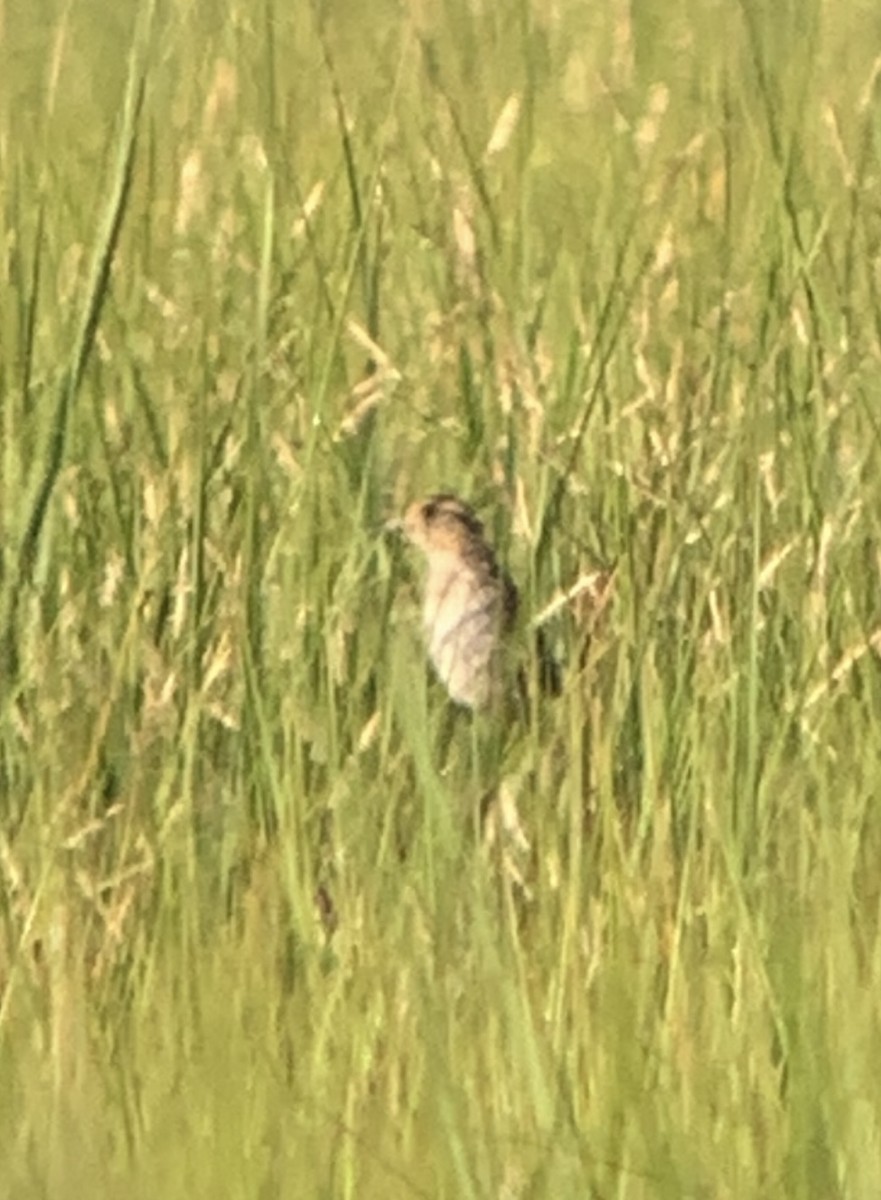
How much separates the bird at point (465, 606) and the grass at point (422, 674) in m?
0.04

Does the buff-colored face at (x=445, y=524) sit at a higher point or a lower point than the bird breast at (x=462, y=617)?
higher

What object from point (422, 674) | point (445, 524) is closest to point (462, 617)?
point (445, 524)

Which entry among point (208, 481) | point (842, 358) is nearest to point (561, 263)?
point (842, 358)

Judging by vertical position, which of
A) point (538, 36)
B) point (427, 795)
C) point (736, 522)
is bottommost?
point (427, 795)

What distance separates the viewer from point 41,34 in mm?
4914

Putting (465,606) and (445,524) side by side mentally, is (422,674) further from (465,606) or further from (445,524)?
(465,606)

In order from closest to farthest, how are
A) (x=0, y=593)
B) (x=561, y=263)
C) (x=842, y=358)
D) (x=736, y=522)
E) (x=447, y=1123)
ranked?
(x=447, y=1123), (x=0, y=593), (x=736, y=522), (x=842, y=358), (x=561, y=263)

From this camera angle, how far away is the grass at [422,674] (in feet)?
6.07

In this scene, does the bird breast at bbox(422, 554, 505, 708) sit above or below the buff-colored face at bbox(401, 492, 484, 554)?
below

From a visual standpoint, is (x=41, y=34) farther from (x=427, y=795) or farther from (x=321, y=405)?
(x=427, y=795)

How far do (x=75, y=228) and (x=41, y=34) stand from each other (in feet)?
5.81

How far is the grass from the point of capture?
1.85m

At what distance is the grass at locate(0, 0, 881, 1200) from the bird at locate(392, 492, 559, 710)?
0.04 m

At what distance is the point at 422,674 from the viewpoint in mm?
2268
